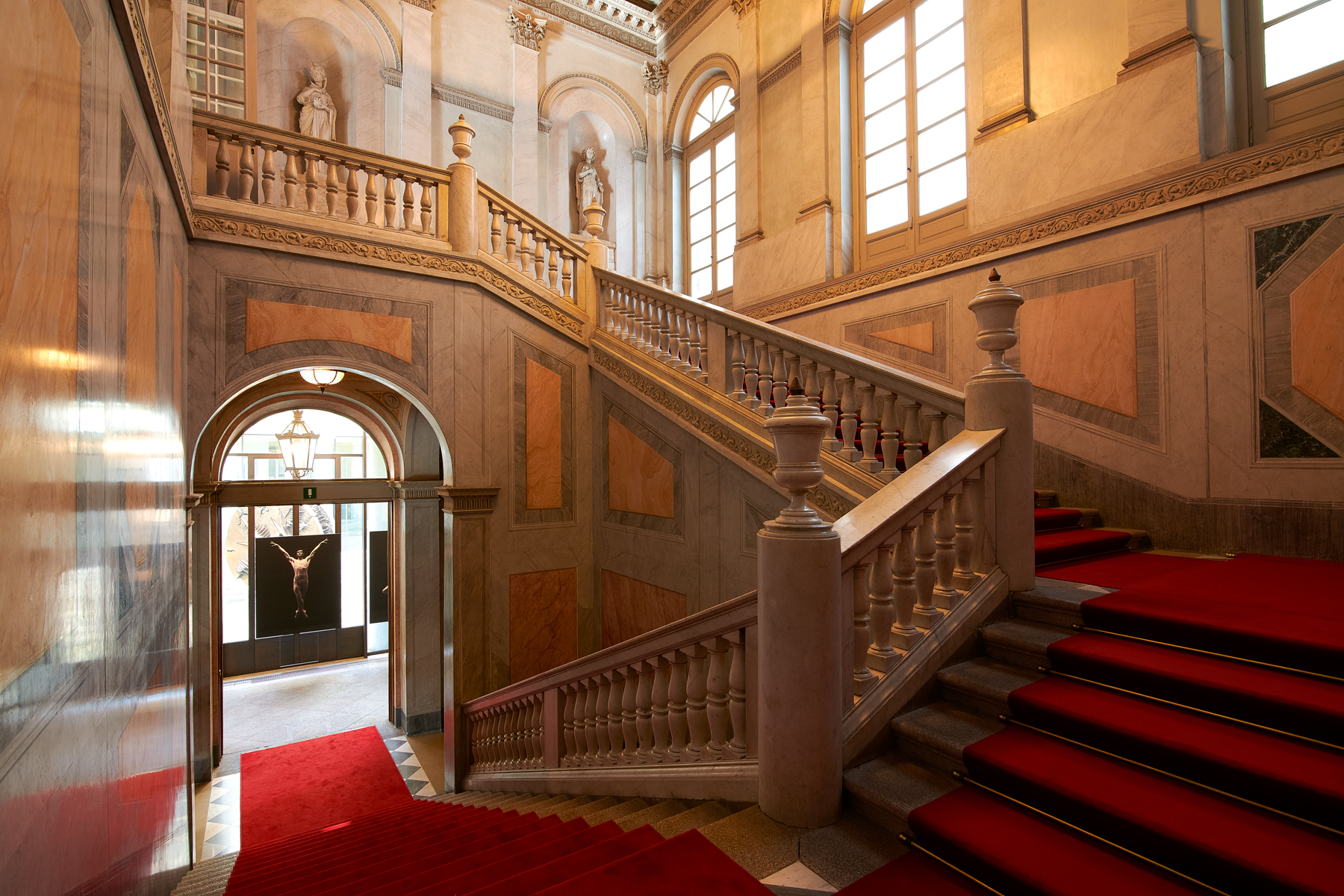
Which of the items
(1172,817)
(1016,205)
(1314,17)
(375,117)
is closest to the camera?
(1172,817)

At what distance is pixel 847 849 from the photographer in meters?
1.89

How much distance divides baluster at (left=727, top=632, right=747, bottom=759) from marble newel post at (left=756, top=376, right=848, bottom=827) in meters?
0.24

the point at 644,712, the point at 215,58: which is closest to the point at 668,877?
the point at 644,712

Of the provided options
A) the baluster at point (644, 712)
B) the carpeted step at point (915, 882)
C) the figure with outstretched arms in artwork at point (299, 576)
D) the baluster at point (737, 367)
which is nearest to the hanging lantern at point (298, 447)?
the figure with outstretched arms in artwork at point (299, 576)

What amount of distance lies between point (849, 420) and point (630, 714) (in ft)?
6.70

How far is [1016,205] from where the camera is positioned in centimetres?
525

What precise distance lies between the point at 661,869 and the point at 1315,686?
205cm

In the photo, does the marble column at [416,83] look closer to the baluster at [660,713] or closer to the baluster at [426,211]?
the baluster at [426,211]

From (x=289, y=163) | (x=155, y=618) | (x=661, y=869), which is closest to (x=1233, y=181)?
(x=661, y=869)

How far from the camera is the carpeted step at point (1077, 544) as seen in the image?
11.4ft

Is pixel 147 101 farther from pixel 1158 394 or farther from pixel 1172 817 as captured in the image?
pixel 1158 394

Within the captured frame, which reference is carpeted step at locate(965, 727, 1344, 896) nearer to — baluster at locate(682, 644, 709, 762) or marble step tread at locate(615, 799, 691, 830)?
baluster at locate(682, 644, 709, 762)

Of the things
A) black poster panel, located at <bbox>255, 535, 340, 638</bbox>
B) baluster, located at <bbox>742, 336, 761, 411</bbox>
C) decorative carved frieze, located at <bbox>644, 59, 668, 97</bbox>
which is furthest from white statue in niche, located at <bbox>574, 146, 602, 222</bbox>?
black poster panel, located at <bbox>255, 535, 340, 638</bbox>

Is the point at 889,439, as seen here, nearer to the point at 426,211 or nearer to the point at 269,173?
the point at 426,211
